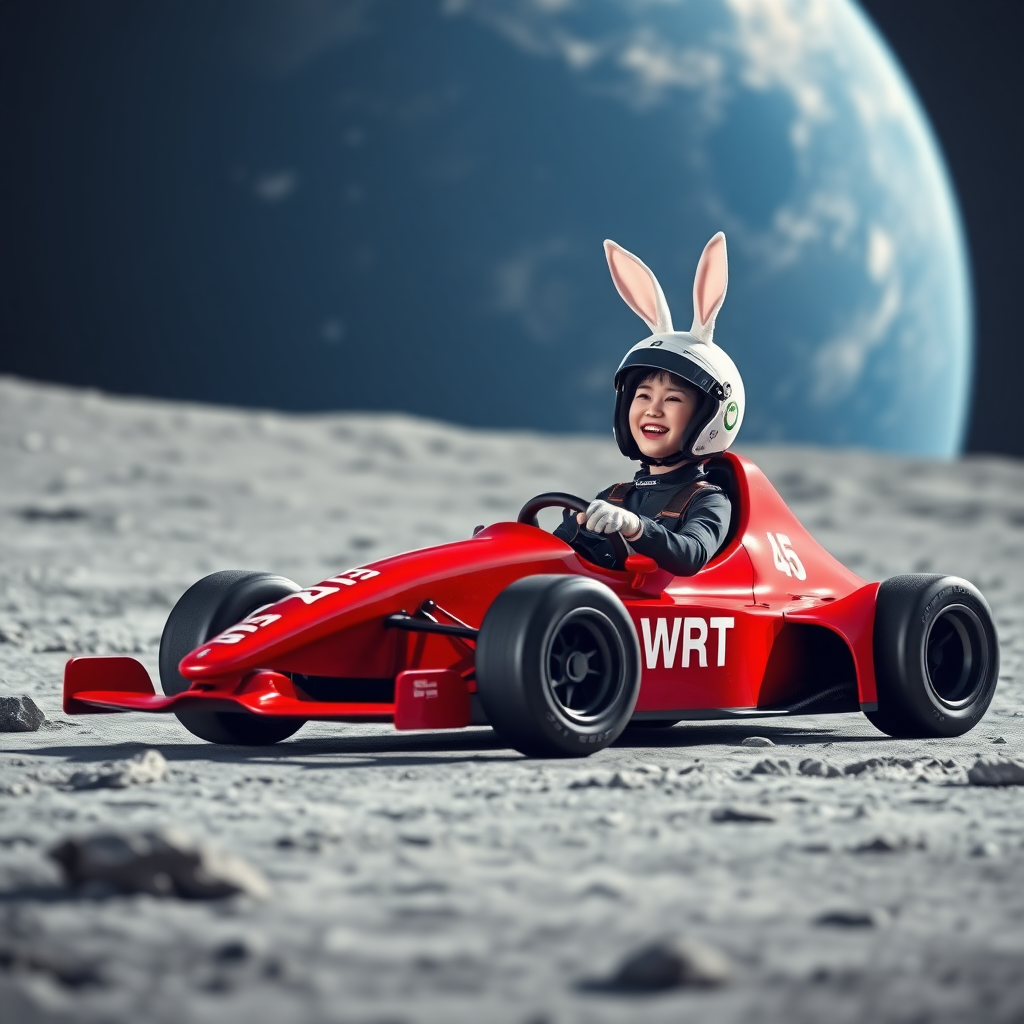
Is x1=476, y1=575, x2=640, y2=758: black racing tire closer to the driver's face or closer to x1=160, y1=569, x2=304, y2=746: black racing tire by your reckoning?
x1=160, y1=569, x2=304, y2=746: black racing tire

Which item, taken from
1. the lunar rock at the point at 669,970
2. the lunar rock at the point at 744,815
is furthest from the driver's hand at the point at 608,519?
the lunar rock at the point at 669,970

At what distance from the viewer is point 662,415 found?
23.2 feet

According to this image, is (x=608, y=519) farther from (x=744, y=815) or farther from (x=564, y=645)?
(x=744, y=815)

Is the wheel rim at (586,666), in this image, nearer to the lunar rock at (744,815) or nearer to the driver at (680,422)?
the driver at (680,422)

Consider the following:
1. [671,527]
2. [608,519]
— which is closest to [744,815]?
[608,519]

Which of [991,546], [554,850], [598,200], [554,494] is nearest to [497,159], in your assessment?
[598,200]

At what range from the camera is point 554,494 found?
6.72 m

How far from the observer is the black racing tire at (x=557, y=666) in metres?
5.45

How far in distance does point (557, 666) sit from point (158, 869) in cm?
246

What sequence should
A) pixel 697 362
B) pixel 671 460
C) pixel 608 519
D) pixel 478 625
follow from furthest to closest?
pixel 671 460 < pixel 697 362 < pixel 478 625 < pixel 608 519

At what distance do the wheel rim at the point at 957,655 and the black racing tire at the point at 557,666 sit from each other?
174cm

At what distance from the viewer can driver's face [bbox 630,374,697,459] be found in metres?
7.06

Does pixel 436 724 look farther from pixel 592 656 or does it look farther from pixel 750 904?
pixel 750 904

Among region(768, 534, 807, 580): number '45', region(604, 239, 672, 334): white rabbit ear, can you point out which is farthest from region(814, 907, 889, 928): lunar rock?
region(604, 239, 672, 334): white rabbit ear
